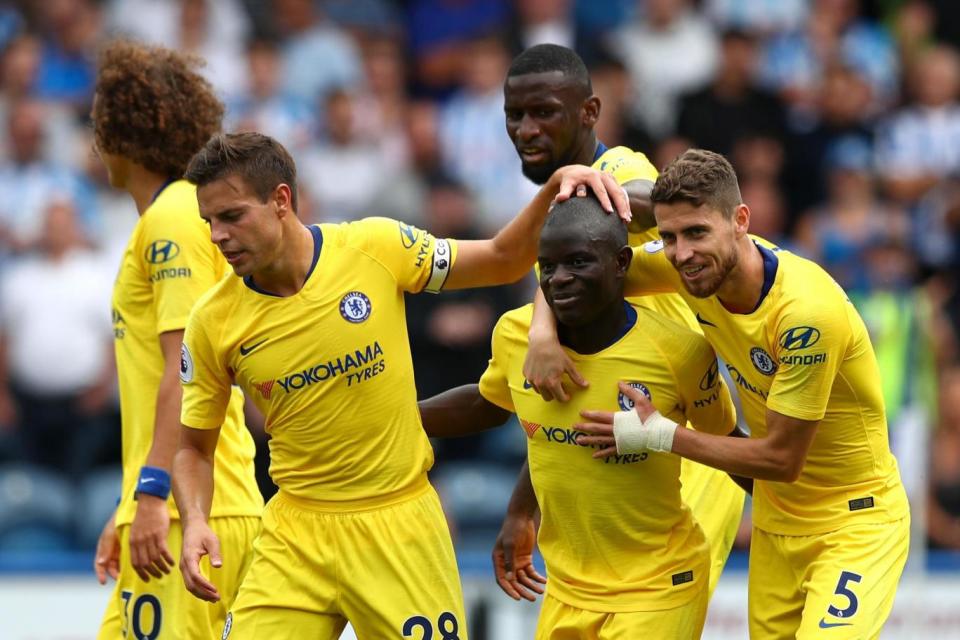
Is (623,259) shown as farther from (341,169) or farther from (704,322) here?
(341,169)

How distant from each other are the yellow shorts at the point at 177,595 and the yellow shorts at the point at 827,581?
6.85 feet

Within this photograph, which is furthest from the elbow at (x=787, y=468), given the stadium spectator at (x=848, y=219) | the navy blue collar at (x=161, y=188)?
the stadium spectator at (x=848, y=219)

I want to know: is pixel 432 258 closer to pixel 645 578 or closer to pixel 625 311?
pixel 625 311

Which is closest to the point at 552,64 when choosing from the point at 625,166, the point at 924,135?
the point at 625,166

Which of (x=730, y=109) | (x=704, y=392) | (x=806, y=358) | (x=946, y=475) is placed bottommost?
(x=946, y=475)

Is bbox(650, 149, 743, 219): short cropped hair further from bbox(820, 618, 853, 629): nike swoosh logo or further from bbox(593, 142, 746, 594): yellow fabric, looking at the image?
bbox(820, 618, 853, 629): nike swoosh logo

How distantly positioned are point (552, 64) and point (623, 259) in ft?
3.57

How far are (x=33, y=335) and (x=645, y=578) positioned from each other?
24.3ft

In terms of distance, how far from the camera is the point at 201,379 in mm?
5961

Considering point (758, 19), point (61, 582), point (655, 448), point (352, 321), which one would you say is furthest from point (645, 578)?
point (758, 19)

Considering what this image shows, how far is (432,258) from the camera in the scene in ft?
20.1

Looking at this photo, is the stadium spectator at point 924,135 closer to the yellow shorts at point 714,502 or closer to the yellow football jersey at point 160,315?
the yellow shorts at point 714,502

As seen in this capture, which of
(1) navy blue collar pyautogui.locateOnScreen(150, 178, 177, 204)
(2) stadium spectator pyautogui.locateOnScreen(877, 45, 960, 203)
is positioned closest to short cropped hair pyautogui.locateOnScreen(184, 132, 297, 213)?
(1) navy blue collar pyautogui.locateOnScreen(150, 178, 177, 204)

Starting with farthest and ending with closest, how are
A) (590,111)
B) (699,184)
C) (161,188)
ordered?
(161,188) → (590,111) → (699,184)
